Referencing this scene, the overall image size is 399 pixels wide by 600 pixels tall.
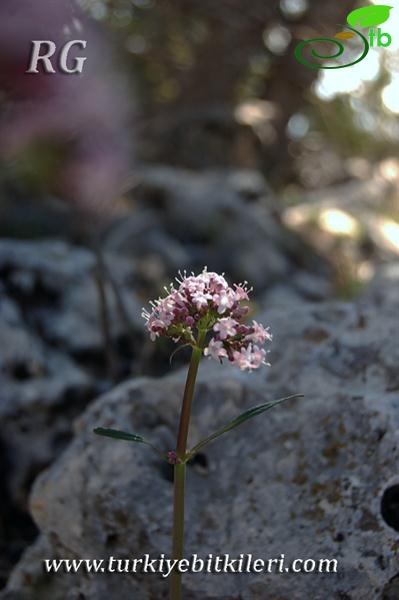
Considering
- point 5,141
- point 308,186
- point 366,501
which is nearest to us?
point 366,501

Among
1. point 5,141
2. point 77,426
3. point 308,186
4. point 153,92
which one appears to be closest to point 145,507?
point 77,426

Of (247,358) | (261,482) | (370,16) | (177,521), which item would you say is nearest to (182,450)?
(177,521)

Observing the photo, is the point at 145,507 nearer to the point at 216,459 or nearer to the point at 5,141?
the point at 216,459

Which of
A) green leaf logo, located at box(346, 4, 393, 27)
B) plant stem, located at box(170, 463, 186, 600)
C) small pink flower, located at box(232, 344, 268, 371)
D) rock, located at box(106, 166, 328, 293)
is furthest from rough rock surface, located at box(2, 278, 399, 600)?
rock, located at box(106, 166, 328, 293)

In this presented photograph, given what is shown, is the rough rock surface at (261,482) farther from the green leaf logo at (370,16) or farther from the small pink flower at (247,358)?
the green leaf logo at (370,16)

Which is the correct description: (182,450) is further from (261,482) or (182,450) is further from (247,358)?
(261,482)

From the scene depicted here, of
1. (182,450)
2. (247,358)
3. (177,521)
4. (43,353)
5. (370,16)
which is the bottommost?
(177,521)
